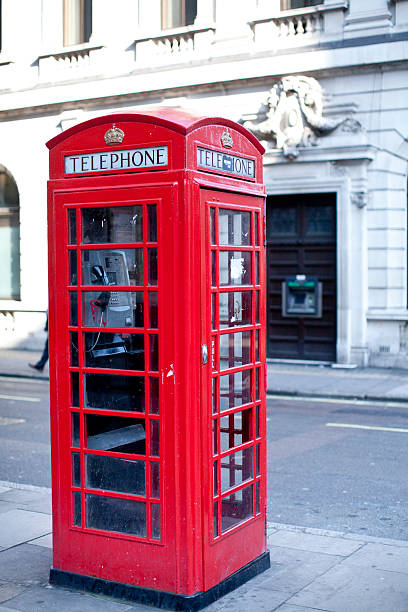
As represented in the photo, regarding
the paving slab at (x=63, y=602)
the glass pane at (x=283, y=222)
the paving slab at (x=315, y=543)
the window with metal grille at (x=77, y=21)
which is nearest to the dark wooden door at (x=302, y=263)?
the glass pane at (x=283, y=222)

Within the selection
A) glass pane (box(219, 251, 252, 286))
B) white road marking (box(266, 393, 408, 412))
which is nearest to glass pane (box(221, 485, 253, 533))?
glass pane (box(219, 251, 252, 286))

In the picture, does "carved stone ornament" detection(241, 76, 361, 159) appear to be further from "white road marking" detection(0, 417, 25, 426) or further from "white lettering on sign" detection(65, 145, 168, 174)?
"white lettering on sign" detection(65, 145, 168, 174)

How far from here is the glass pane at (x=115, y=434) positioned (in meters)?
4.56

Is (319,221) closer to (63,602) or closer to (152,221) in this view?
(152,221)

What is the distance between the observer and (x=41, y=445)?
957cm

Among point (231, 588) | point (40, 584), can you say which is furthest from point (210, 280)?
point (40, 584)

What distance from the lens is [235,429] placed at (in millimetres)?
4938

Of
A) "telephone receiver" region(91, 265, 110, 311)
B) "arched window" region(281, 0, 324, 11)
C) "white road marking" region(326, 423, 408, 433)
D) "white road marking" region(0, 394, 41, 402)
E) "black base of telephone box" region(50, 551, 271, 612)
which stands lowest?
"white road marking" region(326, 423, 408, 433)

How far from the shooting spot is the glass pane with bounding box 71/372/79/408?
15.5 ft

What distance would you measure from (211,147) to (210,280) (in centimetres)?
72

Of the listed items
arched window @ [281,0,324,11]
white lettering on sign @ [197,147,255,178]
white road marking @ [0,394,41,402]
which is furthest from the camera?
arched window @ [281,0,324,11]

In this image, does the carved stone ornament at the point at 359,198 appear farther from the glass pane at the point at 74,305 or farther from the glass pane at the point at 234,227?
the glass pane at the point at 74,305

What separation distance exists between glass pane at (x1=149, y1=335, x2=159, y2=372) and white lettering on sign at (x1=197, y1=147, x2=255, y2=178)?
919 millimetres

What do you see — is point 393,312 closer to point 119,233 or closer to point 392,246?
point 392,246
